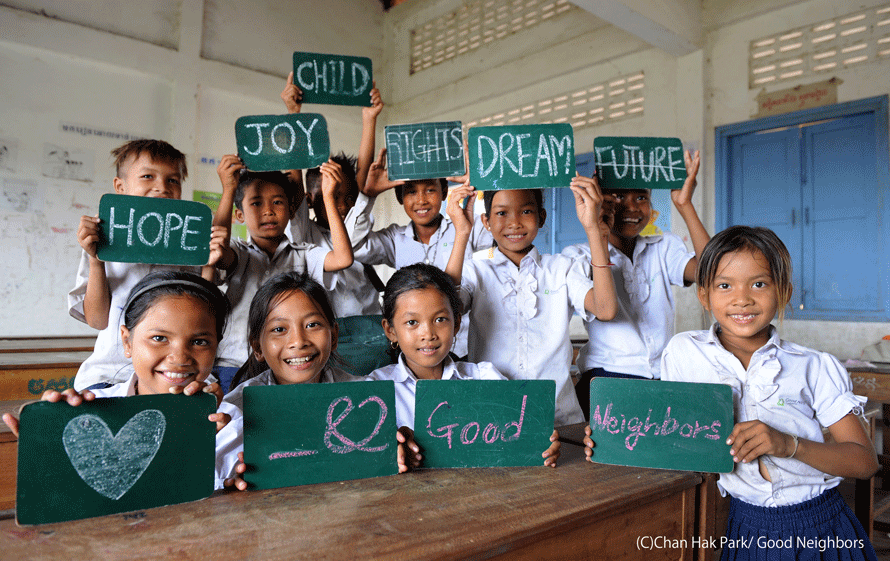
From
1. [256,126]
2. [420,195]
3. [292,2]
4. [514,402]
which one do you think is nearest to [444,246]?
[420,195]

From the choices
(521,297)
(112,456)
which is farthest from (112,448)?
(521,297)

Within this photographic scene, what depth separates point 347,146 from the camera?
7.04m

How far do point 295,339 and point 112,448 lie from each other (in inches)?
19.6

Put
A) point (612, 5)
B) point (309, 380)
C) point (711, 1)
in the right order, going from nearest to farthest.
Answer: point (309, 380) → point (612, 5) → point (711, 1)

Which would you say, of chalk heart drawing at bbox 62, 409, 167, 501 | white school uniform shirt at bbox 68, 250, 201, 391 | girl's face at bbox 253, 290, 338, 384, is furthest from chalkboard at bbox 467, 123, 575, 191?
chalk heart drawing at bbox 62, 409, 167, 501

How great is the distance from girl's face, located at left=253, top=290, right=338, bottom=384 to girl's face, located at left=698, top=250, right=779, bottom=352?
0.89 metres

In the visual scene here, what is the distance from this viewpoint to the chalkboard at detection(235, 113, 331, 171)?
1701mm

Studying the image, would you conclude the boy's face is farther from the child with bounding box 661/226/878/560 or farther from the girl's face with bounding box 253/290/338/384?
the child with bounding box 661/226/878/560

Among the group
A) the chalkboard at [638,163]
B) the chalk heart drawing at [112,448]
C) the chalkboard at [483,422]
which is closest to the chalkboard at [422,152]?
the chalkboard at [638,163]

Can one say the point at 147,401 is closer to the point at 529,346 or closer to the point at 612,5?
the point at 529,346

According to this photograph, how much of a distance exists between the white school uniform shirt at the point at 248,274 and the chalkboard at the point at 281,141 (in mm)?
299

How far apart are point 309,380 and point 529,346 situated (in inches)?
27.6

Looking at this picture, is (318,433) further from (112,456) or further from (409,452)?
(112,456)

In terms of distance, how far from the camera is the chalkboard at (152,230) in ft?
4.53
